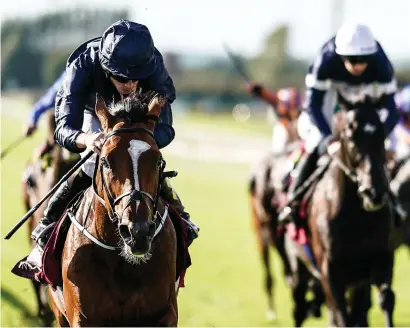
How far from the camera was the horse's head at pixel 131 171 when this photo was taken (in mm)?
4055

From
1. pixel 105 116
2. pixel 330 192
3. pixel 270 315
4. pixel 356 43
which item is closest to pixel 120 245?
pixel 105 116

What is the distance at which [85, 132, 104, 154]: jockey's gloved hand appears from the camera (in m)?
4.33

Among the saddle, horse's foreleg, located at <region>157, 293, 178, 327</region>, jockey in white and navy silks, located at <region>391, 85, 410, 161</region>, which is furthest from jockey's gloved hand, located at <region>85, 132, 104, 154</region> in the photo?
jockey in white and navy silks, located at <region>391, 85, 410, 161</region>

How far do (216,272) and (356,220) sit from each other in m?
5.36

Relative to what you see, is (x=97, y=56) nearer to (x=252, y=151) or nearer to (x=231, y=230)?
(x=231, y=230)

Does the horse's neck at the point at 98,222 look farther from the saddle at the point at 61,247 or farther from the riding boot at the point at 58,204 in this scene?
the riding boot at the point at 58,204

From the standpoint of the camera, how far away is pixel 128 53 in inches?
187

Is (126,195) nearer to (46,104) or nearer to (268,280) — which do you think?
(46,104)

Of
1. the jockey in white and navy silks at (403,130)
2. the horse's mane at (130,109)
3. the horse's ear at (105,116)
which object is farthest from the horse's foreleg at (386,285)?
the jockey in white and navy silks at (403,130)

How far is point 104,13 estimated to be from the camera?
762 inches

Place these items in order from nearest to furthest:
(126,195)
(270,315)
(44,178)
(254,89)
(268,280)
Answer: (126,195) → (44,178) → (270,315) → (268,280) → (254,89)

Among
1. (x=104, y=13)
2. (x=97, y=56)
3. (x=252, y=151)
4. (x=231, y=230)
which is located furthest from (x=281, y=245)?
(x=252, y=151)

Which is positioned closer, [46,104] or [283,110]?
[46,104]

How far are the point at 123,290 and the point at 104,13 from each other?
15.3m
